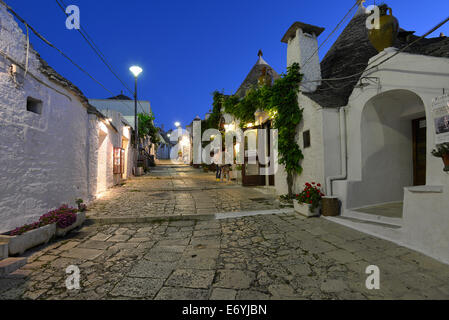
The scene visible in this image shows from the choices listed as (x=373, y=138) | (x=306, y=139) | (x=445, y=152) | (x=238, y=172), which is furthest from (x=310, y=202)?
(x=238, y=172)

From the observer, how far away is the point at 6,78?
321cm

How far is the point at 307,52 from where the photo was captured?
20.8ft

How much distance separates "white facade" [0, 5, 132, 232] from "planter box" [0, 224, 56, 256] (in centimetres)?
40

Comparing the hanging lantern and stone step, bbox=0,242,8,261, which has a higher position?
the hanging lantern

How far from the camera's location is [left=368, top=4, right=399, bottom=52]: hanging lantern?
14.2 ft

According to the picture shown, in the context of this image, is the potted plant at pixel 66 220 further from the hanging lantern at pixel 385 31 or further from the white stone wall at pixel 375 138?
the hanging lantern at pixel 385 31

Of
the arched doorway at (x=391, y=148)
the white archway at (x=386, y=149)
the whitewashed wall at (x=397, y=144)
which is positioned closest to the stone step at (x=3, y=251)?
the whitewashed wall at (x=397, y=144)

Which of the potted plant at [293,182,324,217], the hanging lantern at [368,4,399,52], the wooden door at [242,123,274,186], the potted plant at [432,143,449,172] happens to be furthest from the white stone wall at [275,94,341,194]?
the wooden door at [242,123,274,186]

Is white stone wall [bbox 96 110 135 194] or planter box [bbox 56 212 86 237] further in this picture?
white stone wall [bbox 96 110 135 194]

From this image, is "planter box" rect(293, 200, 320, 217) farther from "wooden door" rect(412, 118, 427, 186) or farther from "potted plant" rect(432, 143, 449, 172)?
"wooden door" rect(412, 118, 427, 186)
